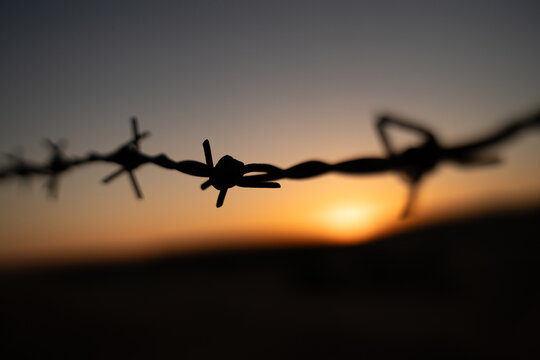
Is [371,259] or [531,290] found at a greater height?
[371,259]

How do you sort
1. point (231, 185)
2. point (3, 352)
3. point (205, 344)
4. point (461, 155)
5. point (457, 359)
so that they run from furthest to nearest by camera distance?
point (3, 352), point (205, 344), point (457, 359), point (231, 185), point (461, 155)

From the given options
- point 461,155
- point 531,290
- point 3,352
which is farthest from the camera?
point 531,290

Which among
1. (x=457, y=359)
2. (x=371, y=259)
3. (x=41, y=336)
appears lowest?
(x=457, y=359)

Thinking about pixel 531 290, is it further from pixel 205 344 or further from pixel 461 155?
pixel 461 155

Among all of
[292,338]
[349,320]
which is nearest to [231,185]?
[292,338]

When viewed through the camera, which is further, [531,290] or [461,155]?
[531,290]

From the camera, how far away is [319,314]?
16234 millimetres

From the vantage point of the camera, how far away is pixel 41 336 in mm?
15141

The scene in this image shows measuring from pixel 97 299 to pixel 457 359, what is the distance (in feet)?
69.0

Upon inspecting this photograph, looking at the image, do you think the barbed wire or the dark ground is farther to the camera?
the dark ground

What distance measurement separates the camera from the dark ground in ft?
39.1

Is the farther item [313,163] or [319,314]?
[319,314]

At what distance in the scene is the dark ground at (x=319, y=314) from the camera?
11.9 metres

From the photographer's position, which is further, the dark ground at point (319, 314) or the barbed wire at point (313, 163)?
the dark ground at point (319, 314)
